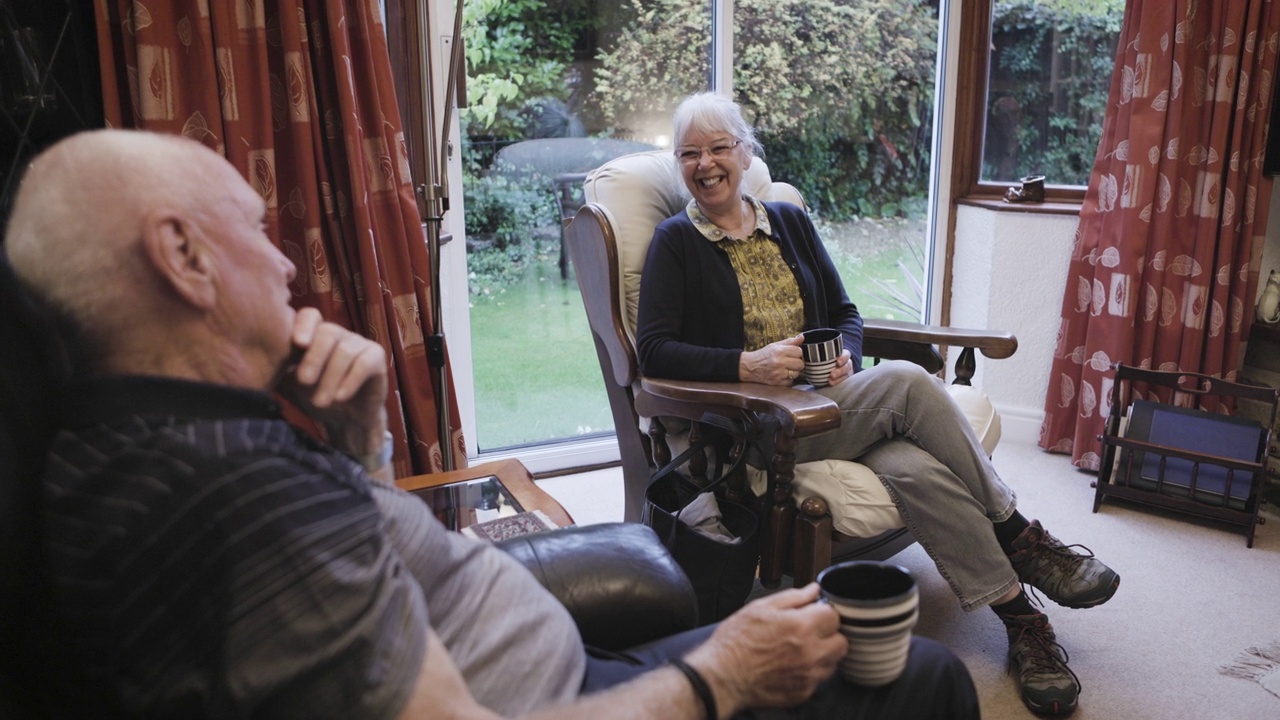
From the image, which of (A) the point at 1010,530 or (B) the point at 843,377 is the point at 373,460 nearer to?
(B) the point at 843,377

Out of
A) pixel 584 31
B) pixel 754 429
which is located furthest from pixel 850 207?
pixel 754 429

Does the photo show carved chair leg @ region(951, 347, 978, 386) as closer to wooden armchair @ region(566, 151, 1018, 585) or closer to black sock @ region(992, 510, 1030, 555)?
wooden armchair @ region(566, 151, 1018, 585)

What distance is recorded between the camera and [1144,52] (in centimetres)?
288

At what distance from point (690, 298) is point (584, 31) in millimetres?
1240

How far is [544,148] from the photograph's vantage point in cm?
305

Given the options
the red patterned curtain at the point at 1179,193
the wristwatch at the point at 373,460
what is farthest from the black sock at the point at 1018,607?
the wristwatch at the point at 373,460

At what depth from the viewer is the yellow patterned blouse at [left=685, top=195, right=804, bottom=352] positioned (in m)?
2.23

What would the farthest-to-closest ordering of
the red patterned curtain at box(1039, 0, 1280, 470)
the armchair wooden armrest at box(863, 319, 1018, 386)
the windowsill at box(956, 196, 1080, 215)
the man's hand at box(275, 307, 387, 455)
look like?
the windowsill at box(956, 196, 1080, 215) < the red patterned curtain at box(1039, 0, 1280, 470) < the armchair wooden armrest at box(863, 319, 1018, 386) < the man's hand at box(275, 307, 387, 455)

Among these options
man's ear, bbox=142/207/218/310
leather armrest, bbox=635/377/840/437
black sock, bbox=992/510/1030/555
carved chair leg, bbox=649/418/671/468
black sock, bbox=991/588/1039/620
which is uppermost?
man's ear, bbox=142/207/218/310

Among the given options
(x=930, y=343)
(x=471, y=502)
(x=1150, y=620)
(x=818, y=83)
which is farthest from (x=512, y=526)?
(x=818, y=83)

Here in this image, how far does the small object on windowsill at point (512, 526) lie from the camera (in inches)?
63.9

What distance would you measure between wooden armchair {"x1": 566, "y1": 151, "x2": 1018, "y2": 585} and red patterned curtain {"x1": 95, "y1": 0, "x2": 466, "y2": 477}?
440 millimetres

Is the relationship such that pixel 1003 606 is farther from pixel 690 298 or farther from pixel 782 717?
pixel 782 717

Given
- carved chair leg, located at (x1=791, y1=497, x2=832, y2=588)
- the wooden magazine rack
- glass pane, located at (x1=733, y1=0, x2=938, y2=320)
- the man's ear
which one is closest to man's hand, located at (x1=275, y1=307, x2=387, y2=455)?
the man's ear
